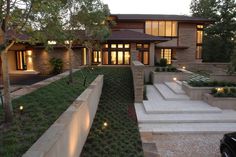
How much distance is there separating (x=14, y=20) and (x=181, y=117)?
7.35 metres

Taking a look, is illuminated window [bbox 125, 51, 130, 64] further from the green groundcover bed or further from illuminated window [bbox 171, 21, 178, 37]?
the green groundcover bed

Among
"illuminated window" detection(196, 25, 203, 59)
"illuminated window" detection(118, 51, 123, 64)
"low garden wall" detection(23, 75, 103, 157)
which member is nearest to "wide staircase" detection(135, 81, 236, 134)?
"low garden wall" detection(23, 75, 103, 157)

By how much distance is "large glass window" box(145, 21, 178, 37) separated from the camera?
26.7 m

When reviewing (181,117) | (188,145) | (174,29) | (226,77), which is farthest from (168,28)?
(188,145)

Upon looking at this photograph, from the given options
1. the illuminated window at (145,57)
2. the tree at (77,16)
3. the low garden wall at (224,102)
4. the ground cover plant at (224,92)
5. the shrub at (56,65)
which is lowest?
the low garden wall at (224,102)

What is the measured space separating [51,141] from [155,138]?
4.72m

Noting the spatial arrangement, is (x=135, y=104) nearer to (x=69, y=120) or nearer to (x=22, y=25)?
(x=69, y=120)

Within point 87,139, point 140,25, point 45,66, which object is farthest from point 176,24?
point 87,139

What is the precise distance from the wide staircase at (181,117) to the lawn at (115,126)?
57 centimetres

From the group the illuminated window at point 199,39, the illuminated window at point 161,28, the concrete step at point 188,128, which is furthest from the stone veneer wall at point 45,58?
the illuminated window at point 199,39

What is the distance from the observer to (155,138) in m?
7.69

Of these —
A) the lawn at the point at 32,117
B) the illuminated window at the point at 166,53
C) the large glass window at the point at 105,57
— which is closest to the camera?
the lawn at the point at 32,117

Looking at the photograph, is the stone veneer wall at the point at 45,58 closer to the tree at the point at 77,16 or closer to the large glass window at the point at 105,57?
the large glass window at the point at 105,57

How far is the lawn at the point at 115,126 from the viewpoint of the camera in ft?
21.4
